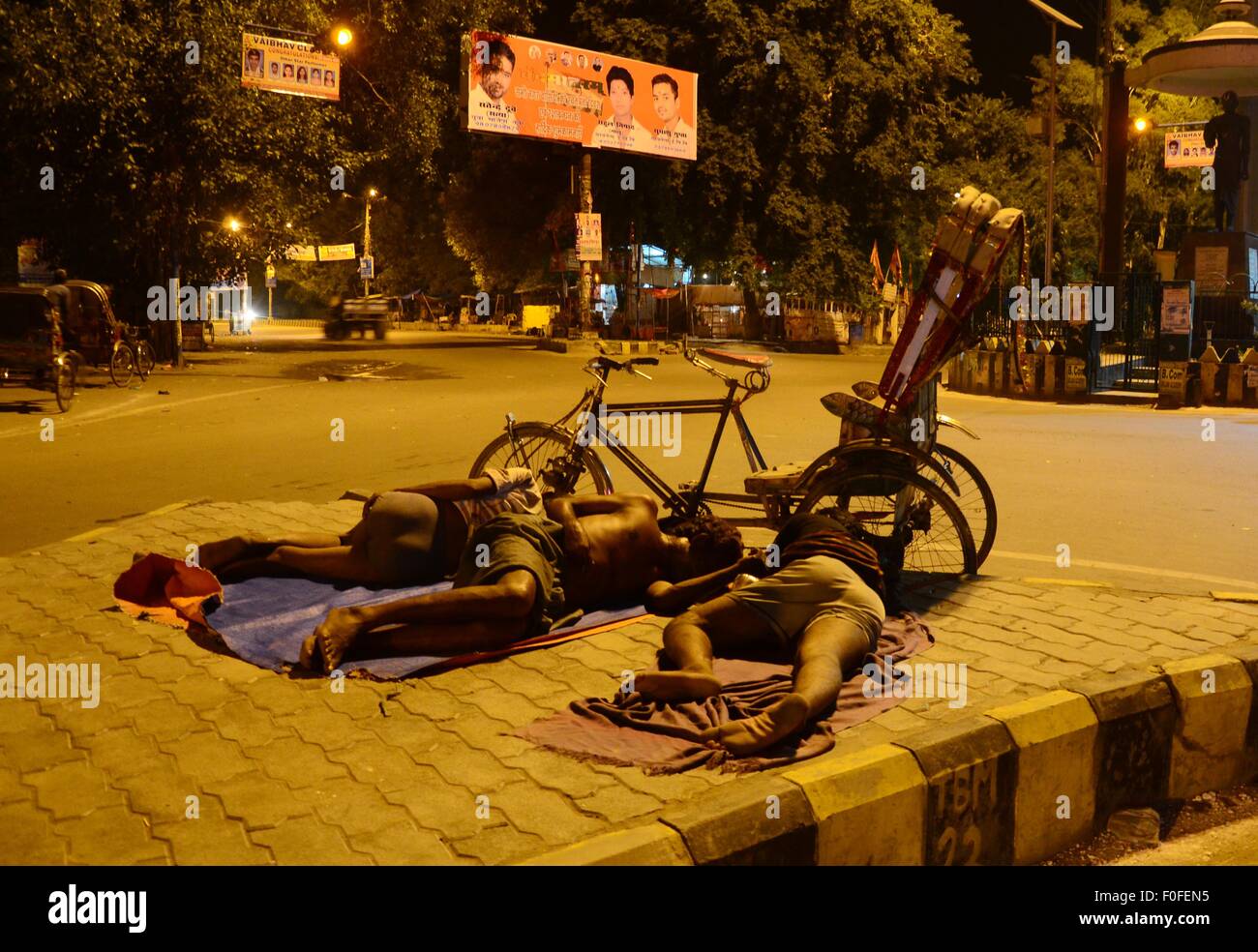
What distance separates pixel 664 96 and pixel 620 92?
58.4 inches

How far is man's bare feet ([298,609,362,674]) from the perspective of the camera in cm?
436

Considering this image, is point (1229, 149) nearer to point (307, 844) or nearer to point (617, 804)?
point (617, 804)

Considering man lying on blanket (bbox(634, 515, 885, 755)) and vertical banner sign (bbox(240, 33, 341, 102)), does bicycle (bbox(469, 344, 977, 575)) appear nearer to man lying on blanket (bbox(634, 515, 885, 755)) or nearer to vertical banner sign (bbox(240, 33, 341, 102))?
man lying on blanket (bbox(634, 515, 885, 755))

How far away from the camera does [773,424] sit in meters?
14.5

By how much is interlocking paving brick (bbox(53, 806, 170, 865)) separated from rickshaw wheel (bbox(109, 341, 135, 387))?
59.6ft

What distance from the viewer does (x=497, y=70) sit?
1177 inches

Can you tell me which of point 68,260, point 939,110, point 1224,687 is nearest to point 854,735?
point 1224,687

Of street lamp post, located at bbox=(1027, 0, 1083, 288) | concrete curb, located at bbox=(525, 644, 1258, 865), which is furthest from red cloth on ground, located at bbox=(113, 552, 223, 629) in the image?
street lamp post, located at bbox=(1027, 0, 1083, 288)

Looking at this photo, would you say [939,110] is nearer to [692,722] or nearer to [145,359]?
[145,359]

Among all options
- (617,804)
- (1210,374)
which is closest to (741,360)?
(617,804)

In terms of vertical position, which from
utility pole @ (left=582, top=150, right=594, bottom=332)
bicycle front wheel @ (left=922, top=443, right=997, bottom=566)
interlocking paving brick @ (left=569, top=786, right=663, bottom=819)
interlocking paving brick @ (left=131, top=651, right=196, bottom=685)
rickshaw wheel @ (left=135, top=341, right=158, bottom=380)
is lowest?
interlocking paving brick @ (left=569, top=786, right=663, bottom=819)

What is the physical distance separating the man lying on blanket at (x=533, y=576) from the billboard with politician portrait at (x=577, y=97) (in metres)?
25.6

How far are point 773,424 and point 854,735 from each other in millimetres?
10745
